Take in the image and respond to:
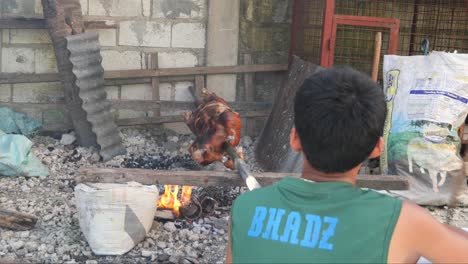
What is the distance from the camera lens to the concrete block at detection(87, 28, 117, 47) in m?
6.82

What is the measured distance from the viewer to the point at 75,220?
14.9 feet

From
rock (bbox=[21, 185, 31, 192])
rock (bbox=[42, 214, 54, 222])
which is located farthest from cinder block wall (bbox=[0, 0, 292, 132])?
rock (bbox=[42, 214, 54, 222])

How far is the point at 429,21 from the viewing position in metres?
7.08

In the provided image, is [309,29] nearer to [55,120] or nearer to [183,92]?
[183,92]

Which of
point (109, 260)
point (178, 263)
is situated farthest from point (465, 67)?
point (109, 260)

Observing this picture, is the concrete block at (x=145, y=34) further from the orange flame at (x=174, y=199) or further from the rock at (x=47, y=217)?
the rock at (x=47, y=217)

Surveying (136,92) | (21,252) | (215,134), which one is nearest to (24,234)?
(21,252)

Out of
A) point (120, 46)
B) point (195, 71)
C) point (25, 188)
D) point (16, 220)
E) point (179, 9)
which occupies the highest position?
point (179, 9)

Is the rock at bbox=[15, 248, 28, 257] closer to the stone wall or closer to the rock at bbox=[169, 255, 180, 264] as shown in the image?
the rock at bbox=[169, 255, 180, 264]

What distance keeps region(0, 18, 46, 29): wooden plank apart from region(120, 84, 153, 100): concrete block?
49.0 inches

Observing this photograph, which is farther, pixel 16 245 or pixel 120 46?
pixel 120 46

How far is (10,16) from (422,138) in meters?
4.92

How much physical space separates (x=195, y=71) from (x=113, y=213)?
11.4 ft

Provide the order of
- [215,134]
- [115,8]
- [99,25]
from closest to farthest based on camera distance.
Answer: [215,134], [99,25], [115,8]
